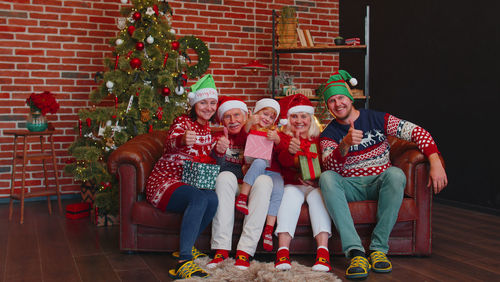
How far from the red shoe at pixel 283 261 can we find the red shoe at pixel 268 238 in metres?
0.10

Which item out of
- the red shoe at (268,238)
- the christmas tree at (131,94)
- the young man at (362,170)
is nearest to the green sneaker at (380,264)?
the young man at (362,170)

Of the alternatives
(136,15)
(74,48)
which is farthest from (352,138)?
(74,48)

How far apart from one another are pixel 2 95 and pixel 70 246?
7.34ft

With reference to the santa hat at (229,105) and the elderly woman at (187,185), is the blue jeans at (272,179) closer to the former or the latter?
the elderly woman at (187,185)

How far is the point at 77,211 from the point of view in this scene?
3754 mm

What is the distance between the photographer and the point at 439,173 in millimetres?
2479

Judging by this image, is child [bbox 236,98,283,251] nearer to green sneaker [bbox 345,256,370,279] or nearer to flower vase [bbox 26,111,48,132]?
green sneaker [bbox 345,256,370,279]

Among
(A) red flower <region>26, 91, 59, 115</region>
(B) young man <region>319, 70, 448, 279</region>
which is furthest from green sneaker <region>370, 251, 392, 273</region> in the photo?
(A) red flower <region>26, 91, 59, 115</region>

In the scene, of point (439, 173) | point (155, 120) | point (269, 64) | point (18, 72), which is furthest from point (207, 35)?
point (439, 173)

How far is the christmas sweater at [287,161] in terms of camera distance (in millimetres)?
2689

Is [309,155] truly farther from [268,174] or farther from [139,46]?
[139,46]

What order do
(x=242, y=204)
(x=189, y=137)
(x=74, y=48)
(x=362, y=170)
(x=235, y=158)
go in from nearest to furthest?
(x=189, y=137), (x=242, y=204), (x=362, y=170), (x=235, y=158), (x=74, y=48)

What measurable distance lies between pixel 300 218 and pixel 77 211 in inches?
86.9

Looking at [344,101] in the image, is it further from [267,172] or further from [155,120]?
[155,120]
